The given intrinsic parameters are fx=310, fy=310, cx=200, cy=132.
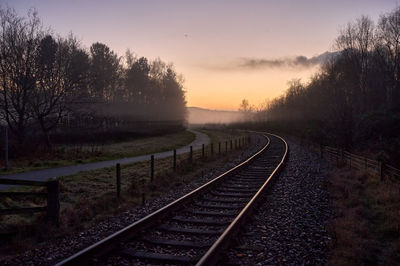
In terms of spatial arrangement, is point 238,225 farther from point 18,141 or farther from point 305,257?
point 18,141

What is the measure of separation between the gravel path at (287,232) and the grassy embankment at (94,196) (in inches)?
150

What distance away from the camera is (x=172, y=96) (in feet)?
249

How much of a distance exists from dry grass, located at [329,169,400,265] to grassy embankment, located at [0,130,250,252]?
5620 millimetres

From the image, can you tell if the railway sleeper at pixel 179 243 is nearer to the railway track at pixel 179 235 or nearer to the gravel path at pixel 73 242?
the railway track at pixel 179 235

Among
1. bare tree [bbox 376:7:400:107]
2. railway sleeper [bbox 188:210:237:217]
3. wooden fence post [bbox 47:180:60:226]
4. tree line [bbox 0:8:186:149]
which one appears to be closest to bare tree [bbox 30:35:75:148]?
tree line [bbox 0:8:186:149]

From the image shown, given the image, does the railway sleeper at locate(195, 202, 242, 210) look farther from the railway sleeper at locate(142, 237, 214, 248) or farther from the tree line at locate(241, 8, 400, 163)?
the tree line at locate(241, 8, 400, 163)

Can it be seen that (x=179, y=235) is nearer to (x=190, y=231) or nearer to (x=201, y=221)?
(x=190, y=231)

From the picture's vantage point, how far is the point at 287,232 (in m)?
6.70

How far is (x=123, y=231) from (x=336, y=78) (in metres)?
48.8

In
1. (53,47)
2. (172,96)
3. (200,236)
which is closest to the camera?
(200,236)

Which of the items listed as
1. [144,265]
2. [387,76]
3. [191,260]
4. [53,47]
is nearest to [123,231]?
[144,265]

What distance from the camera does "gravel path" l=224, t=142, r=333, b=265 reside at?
5.41m

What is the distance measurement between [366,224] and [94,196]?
8.25 m

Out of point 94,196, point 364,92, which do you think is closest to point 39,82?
point 94,196
